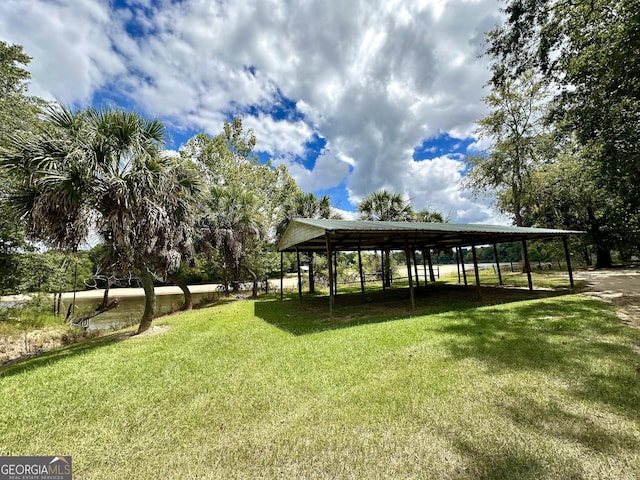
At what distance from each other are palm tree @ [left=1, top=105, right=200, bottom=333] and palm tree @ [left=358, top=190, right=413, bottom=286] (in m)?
12.9

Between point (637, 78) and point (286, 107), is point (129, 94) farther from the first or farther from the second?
point (637, 78)

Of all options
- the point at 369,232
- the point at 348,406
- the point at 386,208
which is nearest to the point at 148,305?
the point at 369,232

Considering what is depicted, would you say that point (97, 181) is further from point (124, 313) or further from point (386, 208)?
point (386, 208)

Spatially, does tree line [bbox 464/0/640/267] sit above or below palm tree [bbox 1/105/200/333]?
above

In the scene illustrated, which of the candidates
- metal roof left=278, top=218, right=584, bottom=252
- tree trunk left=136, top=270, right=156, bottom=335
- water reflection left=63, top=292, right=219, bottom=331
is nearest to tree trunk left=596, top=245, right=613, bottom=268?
metal roof left=278, top=218, right=584, bottom=252

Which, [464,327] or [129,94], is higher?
[129,94]

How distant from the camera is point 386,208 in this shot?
1783 cm

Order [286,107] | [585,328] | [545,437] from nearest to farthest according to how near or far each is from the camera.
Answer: [545,437], [585,328], [286,107]

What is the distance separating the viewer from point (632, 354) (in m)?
4.31

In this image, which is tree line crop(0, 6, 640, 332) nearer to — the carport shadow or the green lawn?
the green lawn

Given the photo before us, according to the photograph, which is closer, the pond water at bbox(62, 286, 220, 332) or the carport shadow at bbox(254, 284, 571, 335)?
the carport shadow at bbox(254, 284, 571, 335)

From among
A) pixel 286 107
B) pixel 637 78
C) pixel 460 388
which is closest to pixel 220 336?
pixel 460 388

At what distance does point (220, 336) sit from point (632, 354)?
25.9 ft

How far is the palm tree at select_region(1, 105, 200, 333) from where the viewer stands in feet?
19.2
